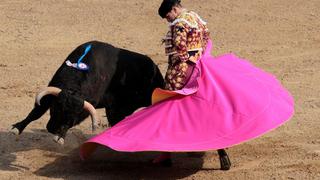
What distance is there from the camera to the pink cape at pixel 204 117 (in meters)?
5.94

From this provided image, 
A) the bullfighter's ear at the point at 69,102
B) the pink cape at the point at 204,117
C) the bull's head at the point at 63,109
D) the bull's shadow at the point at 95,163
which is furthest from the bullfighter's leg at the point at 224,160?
the bullfighter's ear at the point at 69,102

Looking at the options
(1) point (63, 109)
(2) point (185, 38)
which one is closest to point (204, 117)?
(2) point (185, 38)

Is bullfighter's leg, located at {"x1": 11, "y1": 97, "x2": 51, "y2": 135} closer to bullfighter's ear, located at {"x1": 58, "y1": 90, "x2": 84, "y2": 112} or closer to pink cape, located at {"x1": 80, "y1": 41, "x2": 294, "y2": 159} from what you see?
bullfighter's ear, located at {"x1": 58, "y1": 90, "x2": 84, "y2": 112}

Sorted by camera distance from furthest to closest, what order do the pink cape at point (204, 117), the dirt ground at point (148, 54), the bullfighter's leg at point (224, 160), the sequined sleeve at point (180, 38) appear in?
the dirt ground at point (148, 54), the bullfighter's leg at point (224, 160), the sequined sleeve at point (180, 38), the pink cape at point (204, 117)

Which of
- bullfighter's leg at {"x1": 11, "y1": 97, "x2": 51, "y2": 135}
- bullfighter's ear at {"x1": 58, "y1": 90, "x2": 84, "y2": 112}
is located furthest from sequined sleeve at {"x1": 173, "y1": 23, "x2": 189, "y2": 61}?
bullfighter's leg at {"x1": 11, "y1": 97, "x2": 51, "y2": 135}

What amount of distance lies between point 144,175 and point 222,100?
94 centimetres

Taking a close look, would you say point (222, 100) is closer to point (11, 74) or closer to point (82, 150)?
point (82, 150)

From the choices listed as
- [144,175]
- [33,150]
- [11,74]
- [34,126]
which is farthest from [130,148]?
[11,74]

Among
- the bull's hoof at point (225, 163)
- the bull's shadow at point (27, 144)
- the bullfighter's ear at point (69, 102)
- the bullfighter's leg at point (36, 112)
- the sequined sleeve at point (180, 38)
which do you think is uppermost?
the sequined sleeve at point (180, 38)

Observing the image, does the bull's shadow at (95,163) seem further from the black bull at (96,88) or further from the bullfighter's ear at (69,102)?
the bullfighter's ear at (69,102)

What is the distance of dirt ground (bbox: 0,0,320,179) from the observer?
6559mm

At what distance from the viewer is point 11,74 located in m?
9.73

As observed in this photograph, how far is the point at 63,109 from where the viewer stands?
20.3 ft

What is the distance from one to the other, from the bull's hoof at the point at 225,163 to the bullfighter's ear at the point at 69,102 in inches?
51.1
